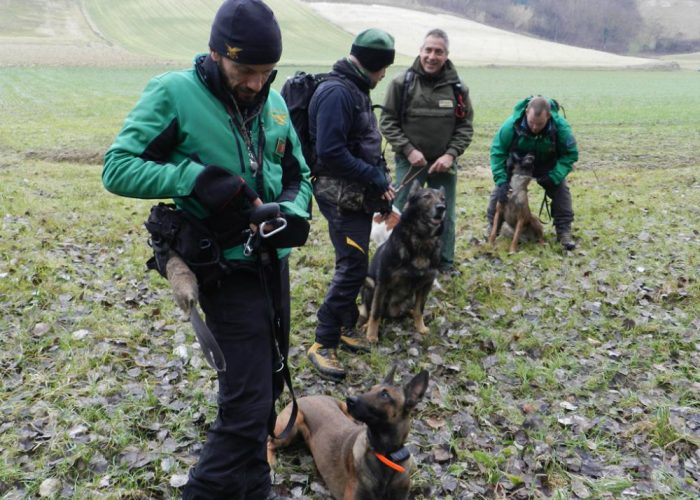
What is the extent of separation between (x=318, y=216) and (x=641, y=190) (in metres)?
7.16

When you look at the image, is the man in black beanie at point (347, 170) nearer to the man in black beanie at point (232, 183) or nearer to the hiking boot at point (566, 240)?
the man in black beanie at point (232, 183)

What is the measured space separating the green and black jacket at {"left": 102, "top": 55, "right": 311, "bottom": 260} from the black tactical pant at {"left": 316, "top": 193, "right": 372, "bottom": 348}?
191 centimetres

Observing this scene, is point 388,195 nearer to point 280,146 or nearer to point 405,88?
point 280,146

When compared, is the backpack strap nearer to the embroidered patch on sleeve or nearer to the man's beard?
the embroidered patch on sleeve

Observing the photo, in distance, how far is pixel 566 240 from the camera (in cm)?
839

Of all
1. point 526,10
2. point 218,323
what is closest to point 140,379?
point 218,323

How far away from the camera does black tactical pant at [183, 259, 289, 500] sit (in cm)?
269

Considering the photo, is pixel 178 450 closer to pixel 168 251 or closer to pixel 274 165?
pixel 168 251

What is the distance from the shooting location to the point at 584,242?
8.41 meters

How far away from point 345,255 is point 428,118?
2645 mm

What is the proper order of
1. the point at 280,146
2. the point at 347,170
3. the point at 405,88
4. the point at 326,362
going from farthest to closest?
the point at 405,88 < the point at 326,362 < the point at 347,170 < the point at 280,146

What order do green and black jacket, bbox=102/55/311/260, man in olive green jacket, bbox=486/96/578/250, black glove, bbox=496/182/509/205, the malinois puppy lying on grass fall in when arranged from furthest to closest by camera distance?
black glove, bbox=496/182/509/205, the malinois puppy lying on grass, man in olive green jacket, bbox=486/96/578/250, green and black jacket, bbox=102/55/311/260

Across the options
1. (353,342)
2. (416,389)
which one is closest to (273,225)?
(416,389)

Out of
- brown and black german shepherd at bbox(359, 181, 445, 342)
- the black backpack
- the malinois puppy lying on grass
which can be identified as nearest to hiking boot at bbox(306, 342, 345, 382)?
brown and black german shepherd at bbox(359, 181, 445, 342)
